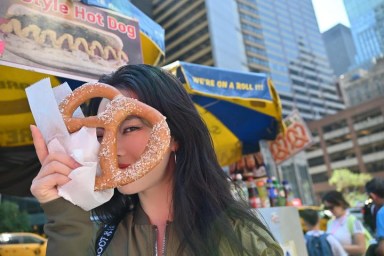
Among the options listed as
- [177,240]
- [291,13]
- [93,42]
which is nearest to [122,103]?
[177,240]

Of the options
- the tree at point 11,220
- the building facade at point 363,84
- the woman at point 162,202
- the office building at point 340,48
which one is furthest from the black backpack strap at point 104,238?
the office building at point 340,48

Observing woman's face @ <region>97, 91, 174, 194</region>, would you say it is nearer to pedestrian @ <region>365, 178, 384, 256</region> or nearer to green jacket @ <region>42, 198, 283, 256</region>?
green jacket @ <region>42, 198, 283, 256</region>

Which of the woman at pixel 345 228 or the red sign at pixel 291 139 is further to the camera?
the red sign at pixel 291 139

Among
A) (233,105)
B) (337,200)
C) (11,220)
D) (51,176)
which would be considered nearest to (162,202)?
(51,176)

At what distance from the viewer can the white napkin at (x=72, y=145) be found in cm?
105

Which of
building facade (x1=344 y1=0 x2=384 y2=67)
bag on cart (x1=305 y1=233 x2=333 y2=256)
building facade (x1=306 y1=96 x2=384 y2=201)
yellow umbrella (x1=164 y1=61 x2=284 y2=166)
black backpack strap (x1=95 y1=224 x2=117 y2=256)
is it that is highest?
building facade (x1=344 y1=0 x2=384 y2=67)

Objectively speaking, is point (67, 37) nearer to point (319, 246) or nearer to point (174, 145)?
point (174, 145)

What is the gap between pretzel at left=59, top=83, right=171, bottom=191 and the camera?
1121 millimetres

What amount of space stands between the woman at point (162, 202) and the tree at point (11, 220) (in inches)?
787

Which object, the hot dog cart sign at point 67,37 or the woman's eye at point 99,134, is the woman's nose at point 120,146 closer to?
the woman's eye at point 99,134

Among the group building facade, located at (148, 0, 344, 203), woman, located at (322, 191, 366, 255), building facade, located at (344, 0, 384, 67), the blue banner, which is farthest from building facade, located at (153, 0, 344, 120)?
the blue banner

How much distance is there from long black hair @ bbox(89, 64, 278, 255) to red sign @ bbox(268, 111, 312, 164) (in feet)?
10.6

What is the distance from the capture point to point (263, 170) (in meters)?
4.28

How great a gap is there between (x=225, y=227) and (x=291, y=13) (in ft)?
341
